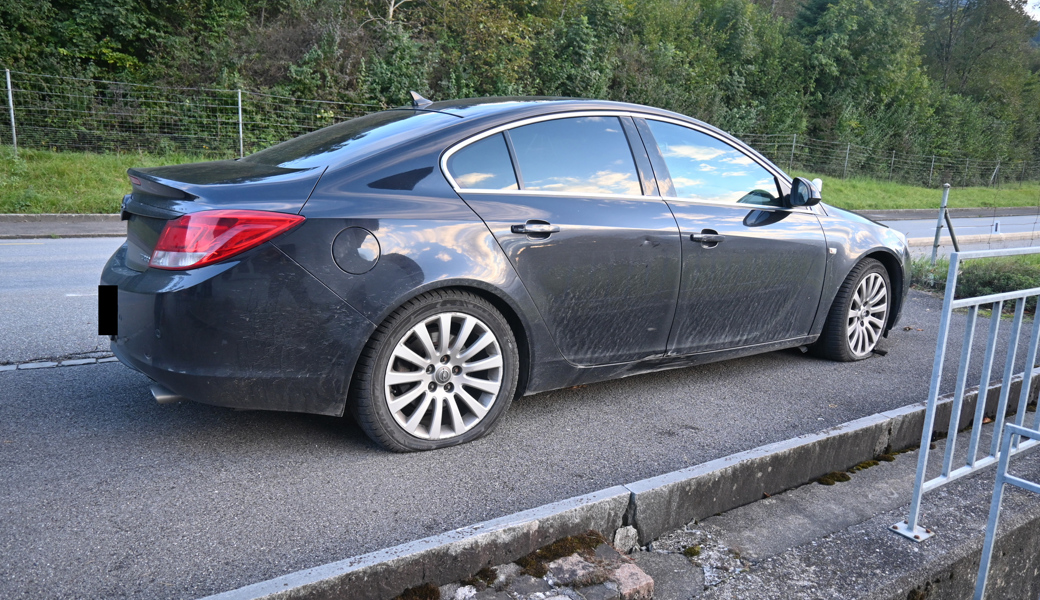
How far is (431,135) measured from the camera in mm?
3320

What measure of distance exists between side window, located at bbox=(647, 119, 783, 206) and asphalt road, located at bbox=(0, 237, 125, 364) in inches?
141

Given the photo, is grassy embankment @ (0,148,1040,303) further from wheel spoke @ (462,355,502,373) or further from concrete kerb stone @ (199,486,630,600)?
concrete kerb stone @ (199,486,630,600)

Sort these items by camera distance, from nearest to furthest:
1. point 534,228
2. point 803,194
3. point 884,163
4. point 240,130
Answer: point 534,228, point 803,194, point 240,130, point 884,163

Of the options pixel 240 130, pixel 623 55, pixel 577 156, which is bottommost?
pixel 577 156

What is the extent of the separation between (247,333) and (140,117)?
1590 cm

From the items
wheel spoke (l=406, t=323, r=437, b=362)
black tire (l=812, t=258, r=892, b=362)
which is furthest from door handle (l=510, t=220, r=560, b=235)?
black tire (l=812, t=258, r=892, b=362)

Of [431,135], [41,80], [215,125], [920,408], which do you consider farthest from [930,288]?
[41,80]

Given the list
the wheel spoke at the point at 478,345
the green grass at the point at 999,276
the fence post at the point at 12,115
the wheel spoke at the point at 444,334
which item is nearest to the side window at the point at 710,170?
the wheel spoke at the point at 478,345

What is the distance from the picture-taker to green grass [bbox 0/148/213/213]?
12828 mm

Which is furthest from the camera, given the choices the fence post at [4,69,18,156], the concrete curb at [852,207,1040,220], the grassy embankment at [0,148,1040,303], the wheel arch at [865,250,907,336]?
the concrete curb at [852,207,1040,220]

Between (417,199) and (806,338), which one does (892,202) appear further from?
(417,199)

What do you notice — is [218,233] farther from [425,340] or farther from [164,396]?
[425,340]

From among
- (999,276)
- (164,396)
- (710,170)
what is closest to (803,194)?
(710,170)

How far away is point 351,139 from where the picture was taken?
3.47 meters
